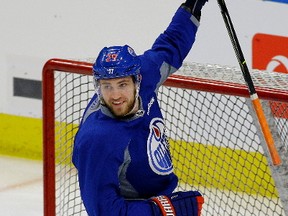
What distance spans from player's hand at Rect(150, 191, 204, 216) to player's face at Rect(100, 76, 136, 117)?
0.26 meters

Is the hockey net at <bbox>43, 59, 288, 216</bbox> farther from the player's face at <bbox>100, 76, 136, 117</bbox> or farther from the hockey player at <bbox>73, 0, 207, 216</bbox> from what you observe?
the player's face at <bbox>100, 76, 136, 117</bbox>

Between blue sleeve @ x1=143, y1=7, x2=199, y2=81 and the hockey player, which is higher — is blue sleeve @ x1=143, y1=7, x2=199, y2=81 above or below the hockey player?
above

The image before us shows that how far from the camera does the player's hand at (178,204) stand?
262 cm

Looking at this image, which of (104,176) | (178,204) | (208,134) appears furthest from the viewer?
(208,134)

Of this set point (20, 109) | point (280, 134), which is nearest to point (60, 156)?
point (280, 134)

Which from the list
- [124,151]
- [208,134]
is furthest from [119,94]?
[208,134]

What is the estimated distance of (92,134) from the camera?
2.59m

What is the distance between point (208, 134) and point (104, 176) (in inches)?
49.1

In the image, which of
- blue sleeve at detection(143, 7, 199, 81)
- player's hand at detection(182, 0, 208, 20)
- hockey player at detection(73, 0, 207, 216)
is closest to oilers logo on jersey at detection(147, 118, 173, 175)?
hockey player at detection(73, 0, 207, 216)

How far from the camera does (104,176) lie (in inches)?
101

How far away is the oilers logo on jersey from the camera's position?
267 centimetres

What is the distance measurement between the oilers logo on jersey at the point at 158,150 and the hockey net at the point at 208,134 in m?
0.43

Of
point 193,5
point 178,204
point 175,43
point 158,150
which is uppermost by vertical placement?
point 193,5

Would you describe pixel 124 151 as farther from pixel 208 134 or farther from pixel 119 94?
pixel 208 134
